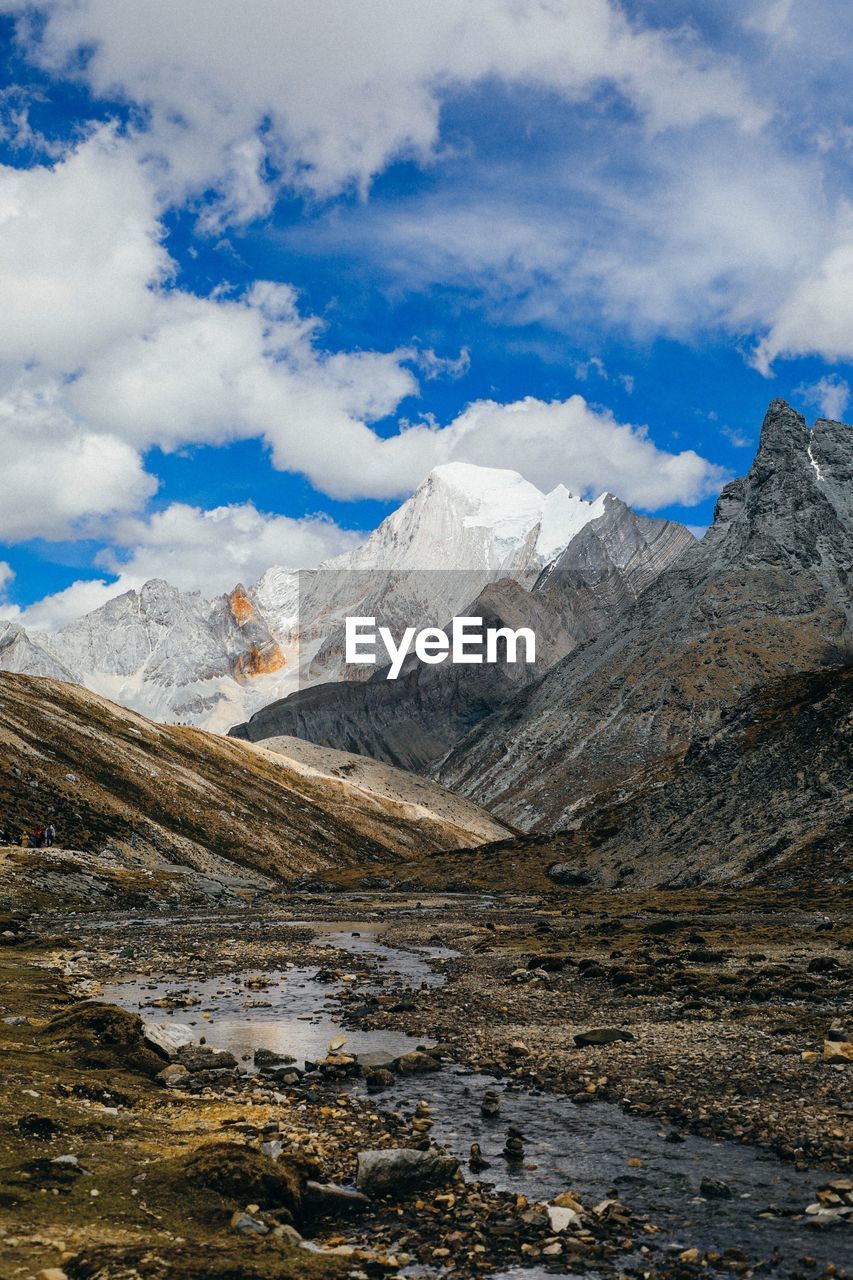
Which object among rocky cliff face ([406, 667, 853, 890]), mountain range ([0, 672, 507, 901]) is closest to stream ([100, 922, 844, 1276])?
mountain range ([0, 672, 507, 901])

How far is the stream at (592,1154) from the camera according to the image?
1593cm

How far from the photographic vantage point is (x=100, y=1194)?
15.8 m

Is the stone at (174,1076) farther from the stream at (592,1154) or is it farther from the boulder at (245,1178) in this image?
the boulder at (245,1178)

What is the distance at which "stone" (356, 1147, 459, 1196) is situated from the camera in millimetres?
17734

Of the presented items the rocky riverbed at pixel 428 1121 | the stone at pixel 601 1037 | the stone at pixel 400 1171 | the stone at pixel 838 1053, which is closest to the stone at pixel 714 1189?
the rocky riverbed at pixel 428 1121

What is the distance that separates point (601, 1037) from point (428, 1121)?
9.27 m

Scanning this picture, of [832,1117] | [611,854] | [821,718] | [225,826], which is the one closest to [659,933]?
[832,1117]

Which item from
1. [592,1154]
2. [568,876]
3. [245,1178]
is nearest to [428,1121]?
[592,1154]

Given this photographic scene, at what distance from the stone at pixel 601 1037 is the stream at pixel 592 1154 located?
14.2 ft

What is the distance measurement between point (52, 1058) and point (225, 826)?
137881 millimetres

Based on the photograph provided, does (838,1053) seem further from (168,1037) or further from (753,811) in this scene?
(753,811)

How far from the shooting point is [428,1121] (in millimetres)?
22062

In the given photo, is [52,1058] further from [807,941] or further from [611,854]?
[611,854]

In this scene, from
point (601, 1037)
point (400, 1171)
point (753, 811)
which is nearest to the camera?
point (400, 1171)
